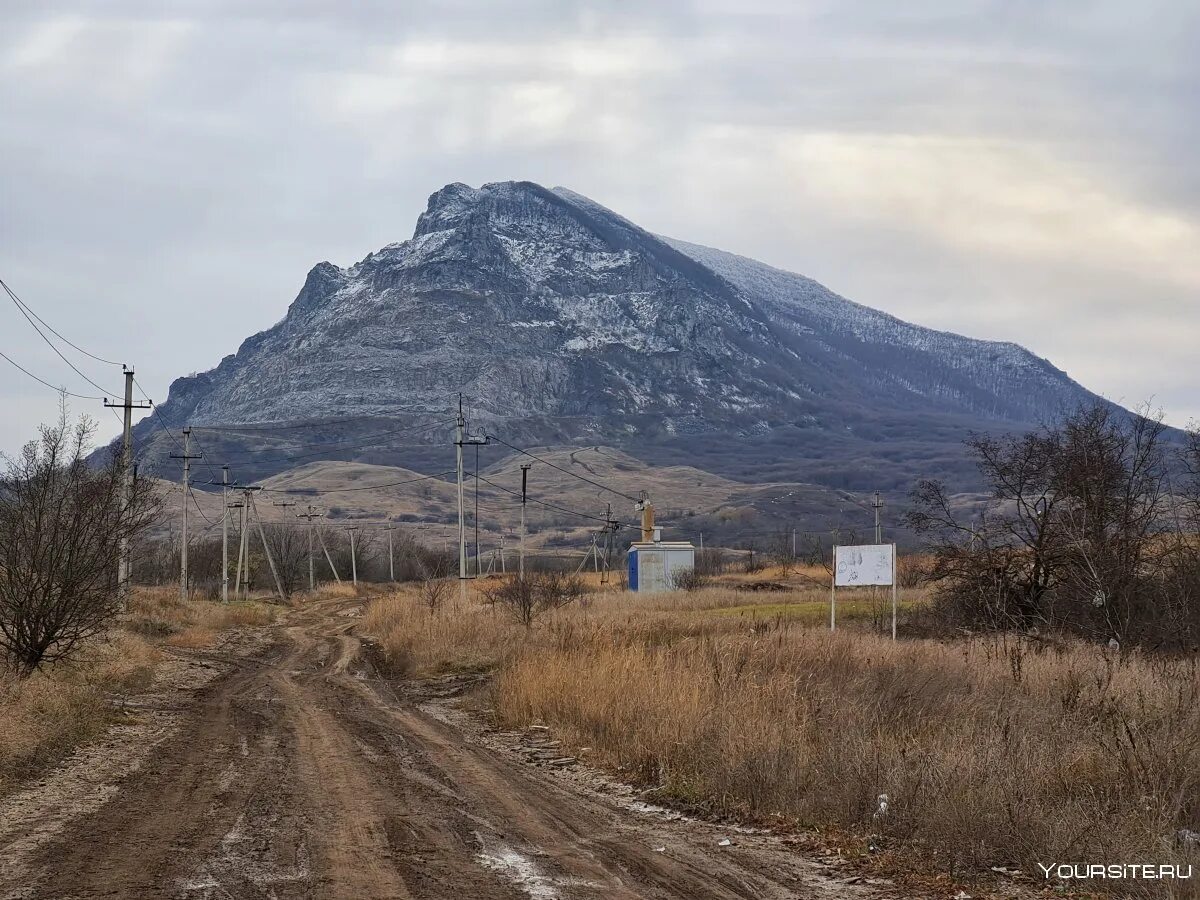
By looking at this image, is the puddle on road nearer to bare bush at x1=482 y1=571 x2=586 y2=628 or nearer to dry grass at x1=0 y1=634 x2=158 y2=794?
dry grass at x1=0 y1=634 x2=158 y2=794

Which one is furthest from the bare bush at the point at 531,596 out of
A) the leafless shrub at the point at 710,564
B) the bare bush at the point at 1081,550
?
the leafless shrub at the point at 710,564

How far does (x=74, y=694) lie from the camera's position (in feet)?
58.1

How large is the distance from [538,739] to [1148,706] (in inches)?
307

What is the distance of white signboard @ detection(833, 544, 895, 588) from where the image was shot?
24.7 m

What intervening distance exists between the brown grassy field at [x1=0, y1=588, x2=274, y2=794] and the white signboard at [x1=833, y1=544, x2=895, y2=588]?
46.1 feet

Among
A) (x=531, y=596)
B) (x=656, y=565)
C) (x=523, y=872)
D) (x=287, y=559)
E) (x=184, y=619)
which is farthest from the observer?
(x=287, y=559)

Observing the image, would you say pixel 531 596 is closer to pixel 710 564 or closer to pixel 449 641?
pixel 449 641

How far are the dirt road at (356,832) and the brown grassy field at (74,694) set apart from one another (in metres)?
0.58

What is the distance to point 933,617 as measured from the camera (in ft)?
113

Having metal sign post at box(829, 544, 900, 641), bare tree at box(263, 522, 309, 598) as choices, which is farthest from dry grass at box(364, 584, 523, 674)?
bare tree at box(263, 522, 309, 598)

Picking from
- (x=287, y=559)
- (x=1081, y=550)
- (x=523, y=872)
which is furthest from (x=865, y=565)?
(x=287, y=559)

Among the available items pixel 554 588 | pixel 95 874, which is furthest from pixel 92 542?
pixel 554 588

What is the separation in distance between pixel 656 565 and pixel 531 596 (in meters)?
25.6

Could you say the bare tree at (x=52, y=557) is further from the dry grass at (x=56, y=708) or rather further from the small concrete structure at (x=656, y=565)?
the small concrete structure at (x=656, y=565)
